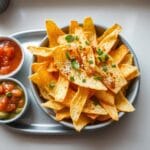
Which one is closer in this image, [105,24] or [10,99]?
[10,99]

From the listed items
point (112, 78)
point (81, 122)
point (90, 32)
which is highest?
point (90, 32)

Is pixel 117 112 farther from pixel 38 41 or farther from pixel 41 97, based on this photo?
pixel 38 41

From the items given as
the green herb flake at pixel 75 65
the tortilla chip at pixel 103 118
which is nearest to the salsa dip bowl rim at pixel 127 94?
the tortilla chip at pixel 103 118

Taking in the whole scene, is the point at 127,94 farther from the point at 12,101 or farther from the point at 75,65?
the point at 12,101

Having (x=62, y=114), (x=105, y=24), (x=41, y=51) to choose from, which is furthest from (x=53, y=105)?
(x=105, y=24)

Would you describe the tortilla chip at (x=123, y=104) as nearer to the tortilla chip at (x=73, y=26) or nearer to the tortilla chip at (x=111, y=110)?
the tortilla chip at (x=111, y=110)

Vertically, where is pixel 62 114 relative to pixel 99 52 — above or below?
below

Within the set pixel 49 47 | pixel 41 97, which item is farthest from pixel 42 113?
pixel 49 47
